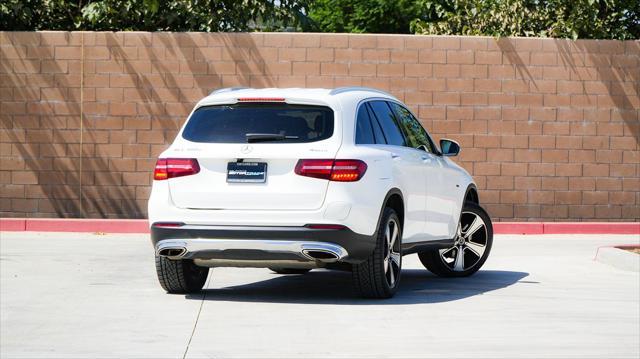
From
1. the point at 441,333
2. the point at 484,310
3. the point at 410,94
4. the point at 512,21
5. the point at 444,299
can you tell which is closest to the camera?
the point at 441,333

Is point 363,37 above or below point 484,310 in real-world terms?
above

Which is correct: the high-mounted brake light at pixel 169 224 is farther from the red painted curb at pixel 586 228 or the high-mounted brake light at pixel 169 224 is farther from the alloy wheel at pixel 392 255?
the red painted curb at pixel 586 228

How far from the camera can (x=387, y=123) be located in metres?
12.0

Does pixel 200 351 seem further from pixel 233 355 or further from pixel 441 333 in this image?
pixel 441 333

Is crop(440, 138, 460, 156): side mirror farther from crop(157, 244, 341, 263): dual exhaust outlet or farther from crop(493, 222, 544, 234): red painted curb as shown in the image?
crop(493, 222, 544, 234): red painted curb

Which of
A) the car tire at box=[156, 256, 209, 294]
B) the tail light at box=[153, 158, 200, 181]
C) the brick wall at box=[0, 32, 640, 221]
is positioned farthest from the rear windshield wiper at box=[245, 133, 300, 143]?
the brick wall at box=[0, 32, 640, 221]

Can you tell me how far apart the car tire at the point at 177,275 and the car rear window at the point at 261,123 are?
43.0 inches

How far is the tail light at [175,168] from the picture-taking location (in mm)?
10844

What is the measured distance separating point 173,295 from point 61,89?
34.1ft

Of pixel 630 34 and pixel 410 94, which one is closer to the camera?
pixel 410 94

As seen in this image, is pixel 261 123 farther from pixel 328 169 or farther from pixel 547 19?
pixel 547 19

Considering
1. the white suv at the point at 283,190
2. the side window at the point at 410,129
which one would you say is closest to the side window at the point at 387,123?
the white suv at the point at 283,190

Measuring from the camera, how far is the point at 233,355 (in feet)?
27.3

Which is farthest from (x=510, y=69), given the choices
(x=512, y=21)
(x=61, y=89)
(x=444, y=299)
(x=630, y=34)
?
(x=444, y=299)
